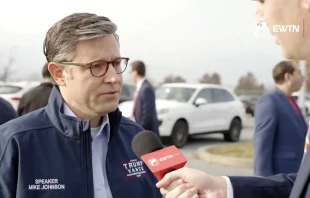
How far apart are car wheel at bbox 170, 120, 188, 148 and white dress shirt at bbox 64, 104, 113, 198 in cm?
992

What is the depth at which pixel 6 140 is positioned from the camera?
89.2 inches

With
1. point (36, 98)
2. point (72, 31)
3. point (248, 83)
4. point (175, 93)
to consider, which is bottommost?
point (248, 83)

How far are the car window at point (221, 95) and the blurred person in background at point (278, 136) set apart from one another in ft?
29.7

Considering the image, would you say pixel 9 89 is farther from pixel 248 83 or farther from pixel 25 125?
pixel 248 83

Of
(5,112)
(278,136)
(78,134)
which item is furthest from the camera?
(278,136)

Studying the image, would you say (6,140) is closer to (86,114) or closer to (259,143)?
(86,114)

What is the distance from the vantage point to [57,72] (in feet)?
8.21

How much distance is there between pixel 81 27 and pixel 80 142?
52 centimetres

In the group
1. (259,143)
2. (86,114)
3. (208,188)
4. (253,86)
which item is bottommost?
(253,86)

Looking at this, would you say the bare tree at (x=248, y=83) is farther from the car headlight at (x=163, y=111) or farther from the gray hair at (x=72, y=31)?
the gray hair at (x=72, y=31)

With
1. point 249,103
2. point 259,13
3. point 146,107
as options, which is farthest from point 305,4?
point 249,103

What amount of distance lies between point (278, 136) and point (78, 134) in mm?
2867

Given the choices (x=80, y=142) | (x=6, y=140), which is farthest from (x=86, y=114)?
(x=6, y=140)

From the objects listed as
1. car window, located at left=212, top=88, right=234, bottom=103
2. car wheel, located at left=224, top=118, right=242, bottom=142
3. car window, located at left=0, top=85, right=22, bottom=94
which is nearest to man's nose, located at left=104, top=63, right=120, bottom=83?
car window, located at left=0, top=85, right=22, bottom=94
